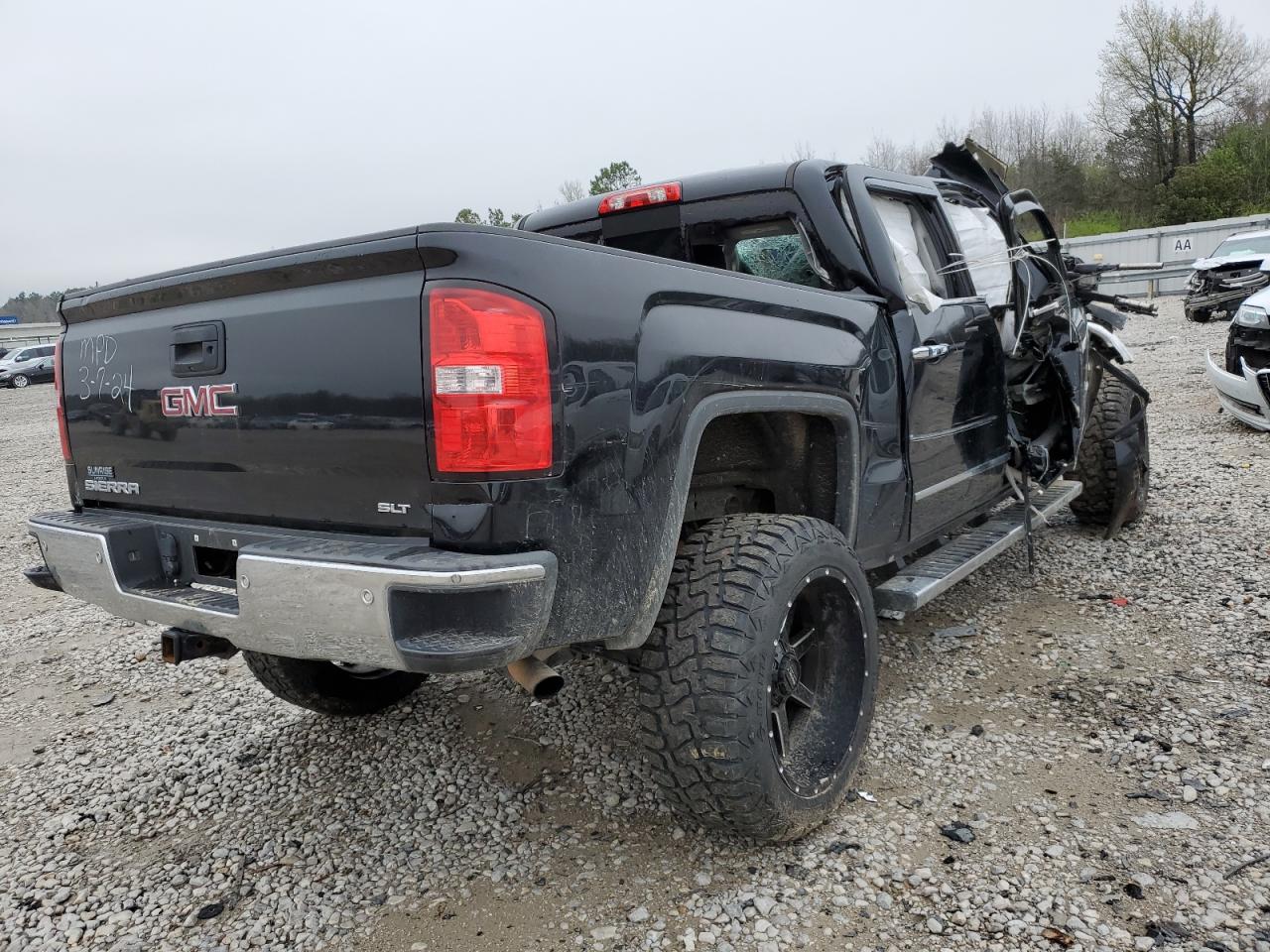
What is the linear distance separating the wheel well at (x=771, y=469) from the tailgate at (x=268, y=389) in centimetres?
105

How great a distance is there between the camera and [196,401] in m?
2.29

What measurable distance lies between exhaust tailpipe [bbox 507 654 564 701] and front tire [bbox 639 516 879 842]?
26 centimetres

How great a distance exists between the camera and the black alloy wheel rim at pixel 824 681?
2.61 m

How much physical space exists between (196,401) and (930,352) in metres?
2.46

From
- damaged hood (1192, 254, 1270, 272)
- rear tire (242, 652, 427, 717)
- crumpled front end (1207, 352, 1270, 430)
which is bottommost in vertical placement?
rear tire (242, 652, 427, 717)

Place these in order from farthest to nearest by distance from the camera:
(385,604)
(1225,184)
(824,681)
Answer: (1225,184)
(824,681)
(385,604)

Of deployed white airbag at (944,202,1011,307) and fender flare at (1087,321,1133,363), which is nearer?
deployed white airbag at (944,202,1011,307)

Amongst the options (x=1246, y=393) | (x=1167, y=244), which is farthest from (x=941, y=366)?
(x=1167, y=244)

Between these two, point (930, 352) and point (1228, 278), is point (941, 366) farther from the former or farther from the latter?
point (1228, 278)

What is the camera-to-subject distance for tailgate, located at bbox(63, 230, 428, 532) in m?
1.94

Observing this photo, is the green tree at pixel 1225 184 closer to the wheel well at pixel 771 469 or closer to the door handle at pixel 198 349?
the wheel well at pixel 771 469

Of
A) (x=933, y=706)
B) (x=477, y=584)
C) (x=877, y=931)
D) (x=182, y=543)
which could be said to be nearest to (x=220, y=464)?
(x=182, y=543)

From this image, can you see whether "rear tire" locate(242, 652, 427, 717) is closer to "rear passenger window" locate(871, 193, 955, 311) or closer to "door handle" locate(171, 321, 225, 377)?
"door handle" locate(171, 321, 225, 377)

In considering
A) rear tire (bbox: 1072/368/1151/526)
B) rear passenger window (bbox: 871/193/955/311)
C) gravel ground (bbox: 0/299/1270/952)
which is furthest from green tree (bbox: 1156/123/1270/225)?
rear passenger window (bbox: 871/193/955/311)
